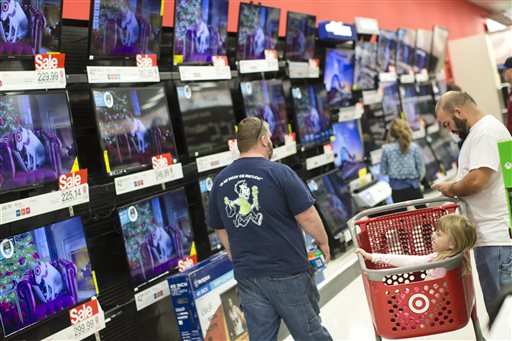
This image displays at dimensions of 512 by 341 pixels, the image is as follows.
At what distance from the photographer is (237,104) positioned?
5.36 meters

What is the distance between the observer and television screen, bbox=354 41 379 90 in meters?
7.57

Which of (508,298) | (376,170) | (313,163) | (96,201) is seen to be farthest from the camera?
(376,170)

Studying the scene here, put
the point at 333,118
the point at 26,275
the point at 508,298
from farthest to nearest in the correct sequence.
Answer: the point at 333,118 → the point at 26,275 → the point at 508,298

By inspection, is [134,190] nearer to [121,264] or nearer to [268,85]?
[121,264]

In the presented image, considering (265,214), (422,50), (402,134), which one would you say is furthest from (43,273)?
(422,50)

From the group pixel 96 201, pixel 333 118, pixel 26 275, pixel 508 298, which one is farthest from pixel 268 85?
pixel 508 298

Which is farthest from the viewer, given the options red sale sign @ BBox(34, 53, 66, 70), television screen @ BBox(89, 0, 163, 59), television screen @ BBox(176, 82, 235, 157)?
television screen @ BBox(176, 82, 235, 157)

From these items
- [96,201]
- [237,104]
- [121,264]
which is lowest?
[121,264]

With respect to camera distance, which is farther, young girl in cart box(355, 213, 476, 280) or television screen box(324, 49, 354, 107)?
television screen box(324, 49, 354, 107)

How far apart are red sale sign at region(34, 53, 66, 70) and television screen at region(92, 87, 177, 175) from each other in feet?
0.98

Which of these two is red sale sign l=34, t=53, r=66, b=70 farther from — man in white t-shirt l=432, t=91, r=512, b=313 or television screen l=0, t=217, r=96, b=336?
man in white t-shirt l=432, t=91, r=512, b=313

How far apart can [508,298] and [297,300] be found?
60.1 inches

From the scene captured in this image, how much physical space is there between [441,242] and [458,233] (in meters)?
0.09

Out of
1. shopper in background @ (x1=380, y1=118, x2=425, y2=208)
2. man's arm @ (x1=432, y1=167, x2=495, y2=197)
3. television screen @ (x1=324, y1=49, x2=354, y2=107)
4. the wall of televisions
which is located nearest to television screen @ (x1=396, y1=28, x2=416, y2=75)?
television screen @ (x1=324, y1=49, x2=354, y2=107)
